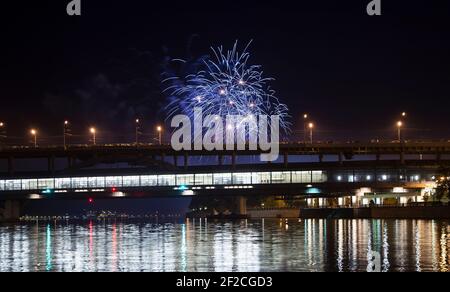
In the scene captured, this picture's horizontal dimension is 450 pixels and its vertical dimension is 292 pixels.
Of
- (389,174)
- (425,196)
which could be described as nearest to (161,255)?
(425,196)

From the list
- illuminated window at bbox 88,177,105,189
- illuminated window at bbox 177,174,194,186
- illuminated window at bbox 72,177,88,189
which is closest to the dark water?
illuminated window at bbox 177,174,194,186

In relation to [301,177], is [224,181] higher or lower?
lower

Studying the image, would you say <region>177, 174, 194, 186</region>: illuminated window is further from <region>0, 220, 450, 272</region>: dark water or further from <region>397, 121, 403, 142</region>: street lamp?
<region>0, 220, 450, 272</region>: dark water

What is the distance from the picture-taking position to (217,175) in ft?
420

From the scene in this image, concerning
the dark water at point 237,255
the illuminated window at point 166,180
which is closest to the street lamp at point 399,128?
the illuminated window at point 166,180

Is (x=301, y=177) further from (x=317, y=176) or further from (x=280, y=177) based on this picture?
(x=280, y=177)

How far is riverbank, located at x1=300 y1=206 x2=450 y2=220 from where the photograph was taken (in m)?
88.6

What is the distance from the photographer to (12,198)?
130 meters

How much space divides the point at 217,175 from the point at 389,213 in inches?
1505

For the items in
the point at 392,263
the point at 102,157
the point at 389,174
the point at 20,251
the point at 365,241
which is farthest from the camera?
the point at 102,157

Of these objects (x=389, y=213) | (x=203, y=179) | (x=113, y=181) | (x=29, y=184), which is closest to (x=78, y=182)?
(x=113, y=181)

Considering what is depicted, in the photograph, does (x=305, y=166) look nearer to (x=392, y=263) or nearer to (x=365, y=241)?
(x=365, y=241)
